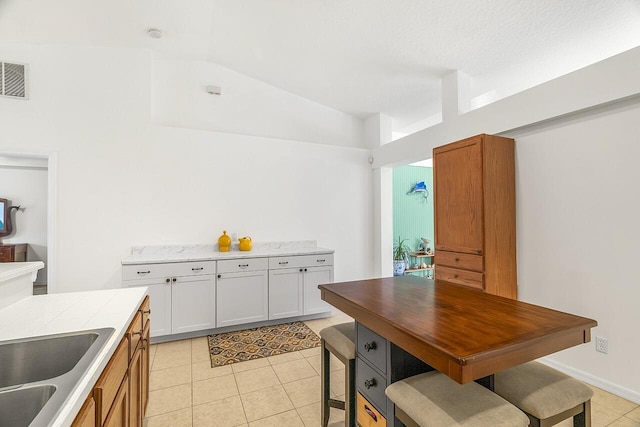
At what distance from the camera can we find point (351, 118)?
5230mm

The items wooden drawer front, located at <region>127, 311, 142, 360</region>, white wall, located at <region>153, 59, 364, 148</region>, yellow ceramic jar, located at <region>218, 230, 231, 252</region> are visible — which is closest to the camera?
wooden drawer front, located at <region>127, 311, 142, 360</region>

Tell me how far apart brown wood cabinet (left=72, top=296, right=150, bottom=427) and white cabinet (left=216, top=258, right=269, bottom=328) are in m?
1.51

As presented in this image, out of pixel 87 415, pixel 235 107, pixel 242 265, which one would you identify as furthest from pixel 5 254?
pixel 87 415

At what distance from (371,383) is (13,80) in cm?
463

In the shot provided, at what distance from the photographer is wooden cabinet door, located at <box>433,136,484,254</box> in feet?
9.21

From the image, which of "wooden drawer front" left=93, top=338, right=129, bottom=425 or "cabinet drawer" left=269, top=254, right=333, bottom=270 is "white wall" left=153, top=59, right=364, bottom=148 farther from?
"wooden drawer front" left=93, top=338, right=129, bottom=425

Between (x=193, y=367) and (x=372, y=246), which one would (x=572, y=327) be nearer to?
(x=193, y=367)

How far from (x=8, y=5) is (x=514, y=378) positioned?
4.92 metres

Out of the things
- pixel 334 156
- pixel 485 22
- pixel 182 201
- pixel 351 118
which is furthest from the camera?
pixel 351 118

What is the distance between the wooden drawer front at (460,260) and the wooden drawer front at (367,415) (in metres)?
1.75

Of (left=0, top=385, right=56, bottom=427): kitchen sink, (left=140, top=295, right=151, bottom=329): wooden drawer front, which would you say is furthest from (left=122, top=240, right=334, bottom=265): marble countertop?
(left=0, top=385, right=56, bottom=427): kitchen sink

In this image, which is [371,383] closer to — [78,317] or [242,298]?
[78,317]

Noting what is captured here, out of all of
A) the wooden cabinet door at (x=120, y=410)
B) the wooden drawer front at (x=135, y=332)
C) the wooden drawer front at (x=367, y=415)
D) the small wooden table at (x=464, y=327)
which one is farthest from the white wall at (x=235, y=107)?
the wooden drawer front at (x=367, y=415)

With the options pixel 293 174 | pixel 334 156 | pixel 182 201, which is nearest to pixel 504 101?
pixel 334 156
